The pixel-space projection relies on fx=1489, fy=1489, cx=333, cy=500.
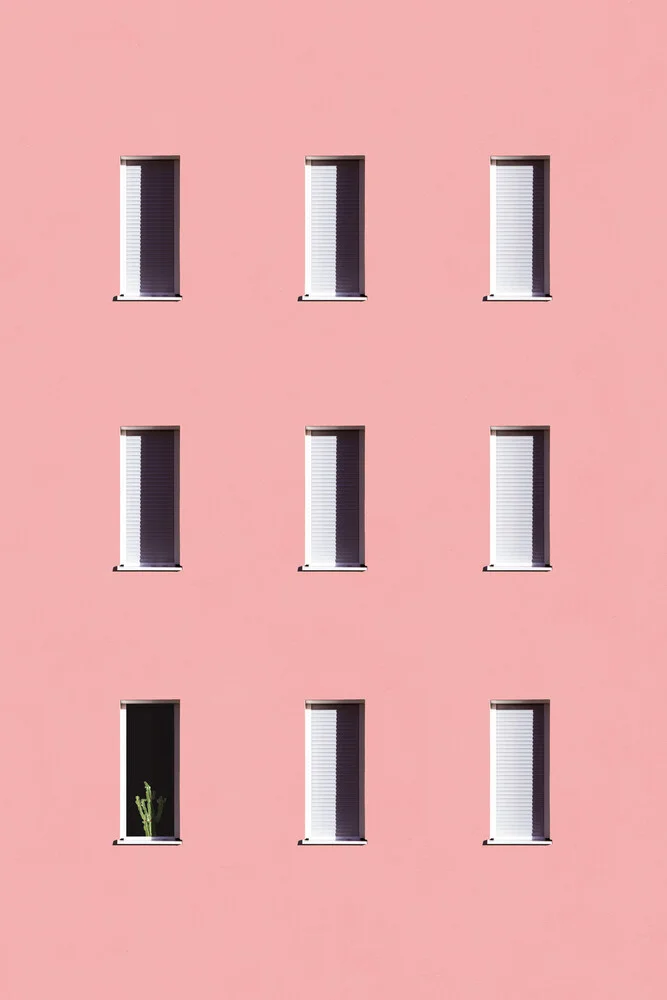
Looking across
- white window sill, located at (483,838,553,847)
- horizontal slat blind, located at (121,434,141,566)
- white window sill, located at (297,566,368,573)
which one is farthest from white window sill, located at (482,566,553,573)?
horizontal slat blind, located at (121,434,141,566)

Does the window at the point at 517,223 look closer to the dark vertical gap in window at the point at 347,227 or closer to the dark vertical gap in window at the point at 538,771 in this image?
the dark vertical gap in window at the point at 347,227

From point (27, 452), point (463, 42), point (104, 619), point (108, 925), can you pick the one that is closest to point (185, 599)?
point (104, 619)

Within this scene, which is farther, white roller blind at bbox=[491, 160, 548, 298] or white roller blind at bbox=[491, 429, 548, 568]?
white roller blind at bbox=[491, 160, 548, 298]

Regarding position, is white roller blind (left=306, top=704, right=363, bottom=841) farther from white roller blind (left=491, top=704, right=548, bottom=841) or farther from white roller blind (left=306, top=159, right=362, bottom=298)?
white roller blind (left=306, top=159, right=362, bottom=298)

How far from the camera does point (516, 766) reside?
59.8ft

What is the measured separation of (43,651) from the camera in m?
17.9

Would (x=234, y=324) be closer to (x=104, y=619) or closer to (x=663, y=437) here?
(x=104, y=619)

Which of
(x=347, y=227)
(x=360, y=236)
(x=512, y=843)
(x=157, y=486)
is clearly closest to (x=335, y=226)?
(x=347, y=227)

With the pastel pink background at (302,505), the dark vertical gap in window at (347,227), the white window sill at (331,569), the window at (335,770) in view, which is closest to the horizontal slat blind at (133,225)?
the pastel pink background at (302,505)

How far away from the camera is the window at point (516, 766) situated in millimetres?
18156

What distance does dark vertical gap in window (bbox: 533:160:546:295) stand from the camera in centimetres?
1848

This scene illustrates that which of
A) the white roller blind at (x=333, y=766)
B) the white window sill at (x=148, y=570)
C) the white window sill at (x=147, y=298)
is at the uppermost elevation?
the white window sill at (x=147, y=298)

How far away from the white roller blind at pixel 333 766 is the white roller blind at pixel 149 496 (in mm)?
2686

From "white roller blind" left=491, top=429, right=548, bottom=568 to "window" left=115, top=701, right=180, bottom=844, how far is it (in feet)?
15.0
